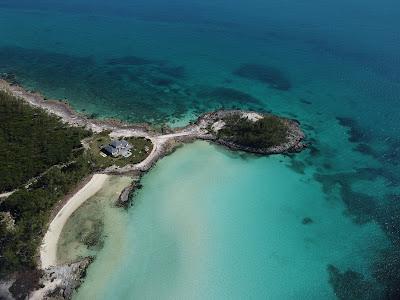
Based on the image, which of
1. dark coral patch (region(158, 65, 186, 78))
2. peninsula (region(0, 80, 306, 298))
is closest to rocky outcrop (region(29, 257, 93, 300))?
peninsula (region(0, 80, 306, 298))

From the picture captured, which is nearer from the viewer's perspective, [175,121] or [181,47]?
[175,121]

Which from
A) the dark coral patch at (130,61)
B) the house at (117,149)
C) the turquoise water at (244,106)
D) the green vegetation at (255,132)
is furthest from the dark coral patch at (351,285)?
the dark coral patch at (130,61)

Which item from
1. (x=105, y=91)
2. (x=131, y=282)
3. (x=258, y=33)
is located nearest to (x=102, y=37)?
(x=105, y=91)

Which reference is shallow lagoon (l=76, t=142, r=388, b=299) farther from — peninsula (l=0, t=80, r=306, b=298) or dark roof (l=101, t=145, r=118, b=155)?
dark roof (l=101, t=145, r=118, b=155)

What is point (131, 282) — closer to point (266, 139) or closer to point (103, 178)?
point (103, 178)

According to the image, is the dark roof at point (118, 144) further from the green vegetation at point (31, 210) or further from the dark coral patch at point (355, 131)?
the dark coral patch at point (355, 131)

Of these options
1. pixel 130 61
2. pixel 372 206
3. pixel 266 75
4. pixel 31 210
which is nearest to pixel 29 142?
pixel 31 210
